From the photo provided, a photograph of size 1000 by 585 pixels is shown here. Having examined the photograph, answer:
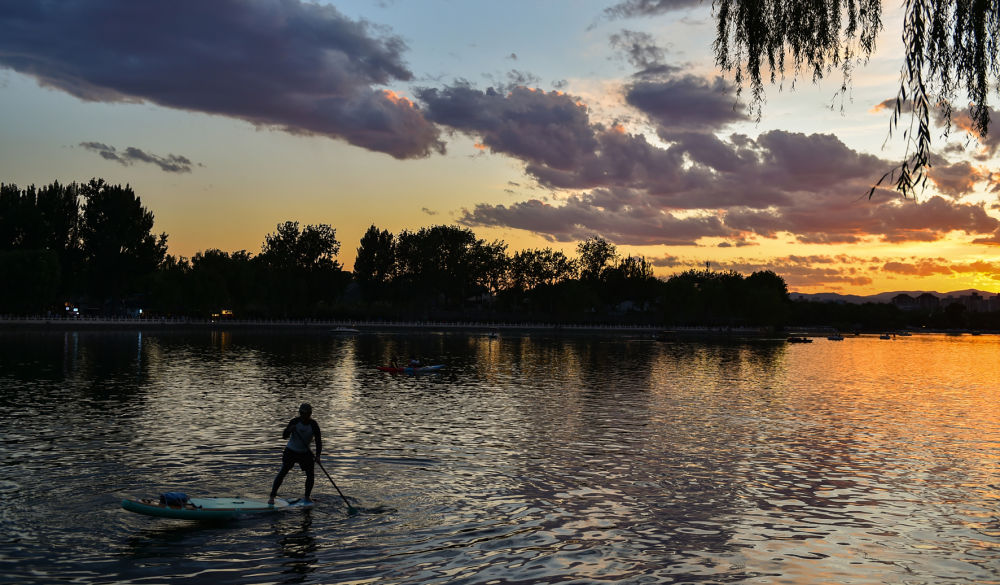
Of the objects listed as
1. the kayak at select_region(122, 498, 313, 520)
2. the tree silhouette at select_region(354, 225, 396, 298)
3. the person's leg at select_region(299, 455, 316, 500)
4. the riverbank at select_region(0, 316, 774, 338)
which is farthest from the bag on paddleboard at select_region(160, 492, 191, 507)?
the tree silhouette at select_region(354, 225, 396, 298)

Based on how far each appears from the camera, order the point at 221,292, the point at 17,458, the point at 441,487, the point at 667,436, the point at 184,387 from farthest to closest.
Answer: the point at 221,292, the point at 184,387, the point at 667,436, the point at 17,458, the point at 441,487

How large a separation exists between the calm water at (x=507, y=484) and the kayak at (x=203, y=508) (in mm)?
278

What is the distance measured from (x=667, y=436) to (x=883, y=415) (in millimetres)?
16085

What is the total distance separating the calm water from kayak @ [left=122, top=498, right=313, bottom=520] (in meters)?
0.28

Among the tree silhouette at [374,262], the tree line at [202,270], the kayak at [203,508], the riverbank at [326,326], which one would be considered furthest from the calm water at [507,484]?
the tree silhouette at [374,262]

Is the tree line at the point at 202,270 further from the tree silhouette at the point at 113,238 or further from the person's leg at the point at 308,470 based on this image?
the person's leg at the point at 308,470

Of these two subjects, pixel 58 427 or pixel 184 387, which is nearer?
pixel 58 427

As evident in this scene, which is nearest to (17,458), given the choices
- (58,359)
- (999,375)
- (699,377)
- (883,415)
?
(883,415)

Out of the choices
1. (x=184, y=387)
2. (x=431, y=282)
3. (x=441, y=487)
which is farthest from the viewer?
(x=431, y=282)

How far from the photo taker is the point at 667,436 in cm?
2955

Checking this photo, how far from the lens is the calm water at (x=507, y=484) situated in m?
13.8

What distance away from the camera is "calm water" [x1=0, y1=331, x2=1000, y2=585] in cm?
1384

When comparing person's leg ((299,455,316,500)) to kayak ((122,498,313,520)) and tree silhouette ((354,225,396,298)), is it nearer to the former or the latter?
kayak ((122,498,313,520))

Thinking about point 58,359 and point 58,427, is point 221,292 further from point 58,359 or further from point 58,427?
point 58,427
